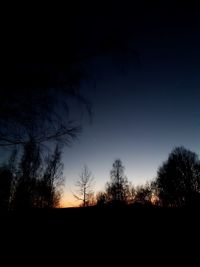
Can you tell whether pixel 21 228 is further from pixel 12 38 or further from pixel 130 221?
pixel 12 38

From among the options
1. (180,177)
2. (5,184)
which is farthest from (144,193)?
(5,184)

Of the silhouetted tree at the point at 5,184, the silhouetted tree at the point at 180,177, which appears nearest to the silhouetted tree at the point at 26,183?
the silhouetted tree at the point at 5,184

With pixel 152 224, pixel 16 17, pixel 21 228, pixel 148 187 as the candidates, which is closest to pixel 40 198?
pixel 21 228

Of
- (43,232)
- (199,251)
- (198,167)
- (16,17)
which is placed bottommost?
(199,251)

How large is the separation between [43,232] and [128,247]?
281 cm

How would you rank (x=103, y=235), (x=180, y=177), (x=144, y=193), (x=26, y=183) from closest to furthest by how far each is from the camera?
(x=103, y=235)
(x=26, y=183)
(x=180, y=177)
(x=144, y=193)

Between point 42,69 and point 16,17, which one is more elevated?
point 16,17

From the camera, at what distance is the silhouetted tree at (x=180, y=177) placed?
97.0ft

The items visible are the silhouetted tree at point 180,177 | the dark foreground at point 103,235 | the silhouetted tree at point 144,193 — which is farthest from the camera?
the silhouetted tree at point 144,193

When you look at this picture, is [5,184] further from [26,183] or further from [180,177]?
[180,177]

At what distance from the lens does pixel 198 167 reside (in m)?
29.6

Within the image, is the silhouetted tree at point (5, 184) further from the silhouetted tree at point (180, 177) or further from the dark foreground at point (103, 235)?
the silhouetted tree at point (180, 177)

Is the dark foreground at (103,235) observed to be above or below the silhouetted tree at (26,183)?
below

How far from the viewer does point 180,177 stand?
30422 millimetres
